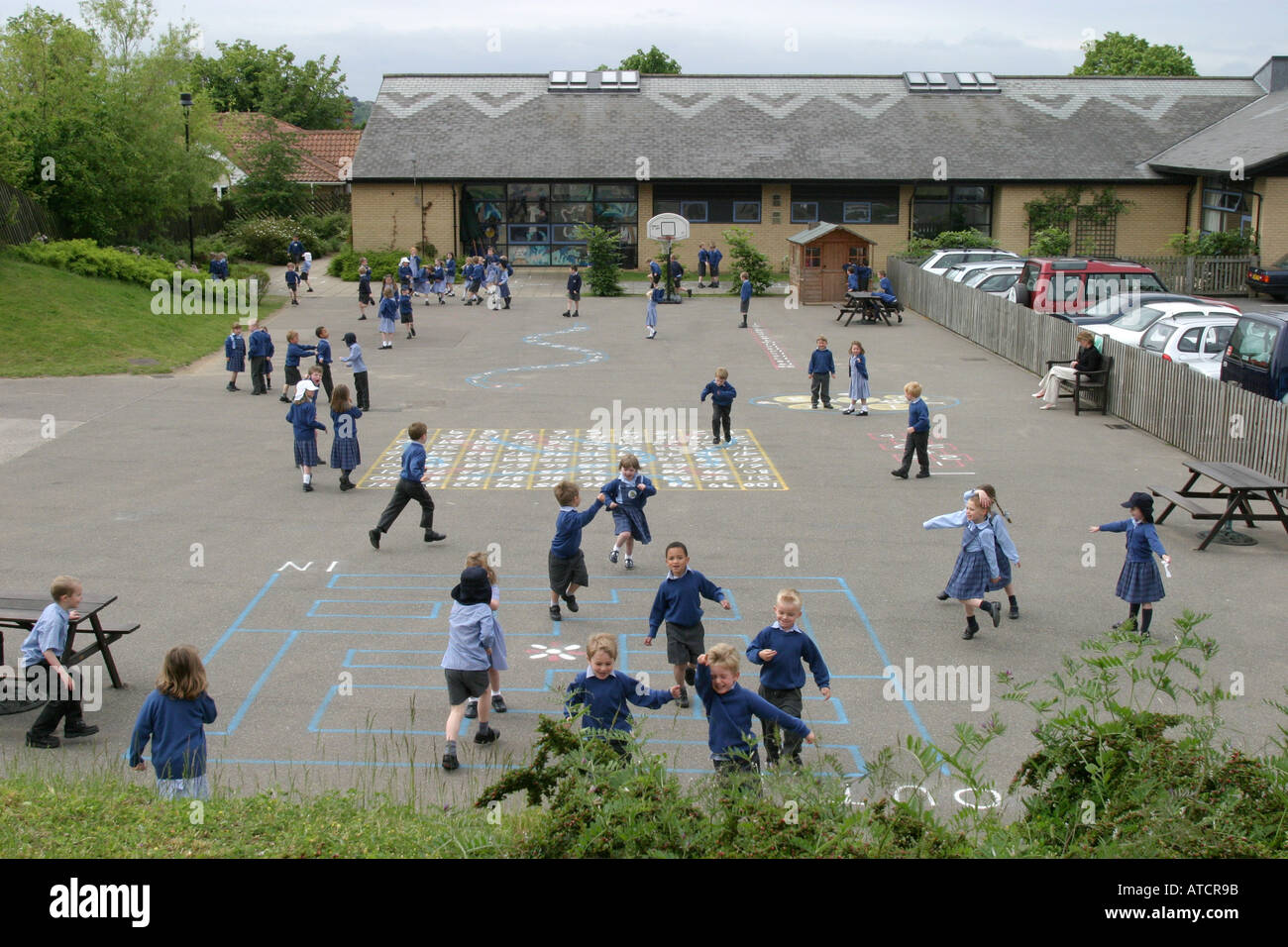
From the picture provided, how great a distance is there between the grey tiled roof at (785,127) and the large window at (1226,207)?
2497 millimetres

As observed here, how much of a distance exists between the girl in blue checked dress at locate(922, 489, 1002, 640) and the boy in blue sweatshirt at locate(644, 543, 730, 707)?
3.28 m

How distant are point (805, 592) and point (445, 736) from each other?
5.49 meters

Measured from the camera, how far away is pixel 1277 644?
13016mm

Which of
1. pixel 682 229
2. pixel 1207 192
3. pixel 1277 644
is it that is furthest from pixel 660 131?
pixel 1277 644

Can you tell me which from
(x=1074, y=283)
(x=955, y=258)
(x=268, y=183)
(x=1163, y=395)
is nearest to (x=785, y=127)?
(x=955, y=258)

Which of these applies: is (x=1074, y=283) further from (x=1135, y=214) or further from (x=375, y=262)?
(x=375, y=262)

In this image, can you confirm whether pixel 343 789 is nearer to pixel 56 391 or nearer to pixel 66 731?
pixel 66 731

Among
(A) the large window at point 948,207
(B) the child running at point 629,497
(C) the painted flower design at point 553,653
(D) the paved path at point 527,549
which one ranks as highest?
(A) the large window at point 948,207

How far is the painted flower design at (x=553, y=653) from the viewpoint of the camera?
503 inches

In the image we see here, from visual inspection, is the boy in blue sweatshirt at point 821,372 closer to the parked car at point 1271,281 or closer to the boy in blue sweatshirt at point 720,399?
the boy in blue sweatshirt at point 720,399

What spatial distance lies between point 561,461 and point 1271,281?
94.2ft

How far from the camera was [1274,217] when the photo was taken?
43.6m

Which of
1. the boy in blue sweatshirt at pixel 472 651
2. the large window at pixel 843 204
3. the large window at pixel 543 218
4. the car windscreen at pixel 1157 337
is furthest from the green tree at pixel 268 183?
the boy in blue sweatshirt at pixel 472 651

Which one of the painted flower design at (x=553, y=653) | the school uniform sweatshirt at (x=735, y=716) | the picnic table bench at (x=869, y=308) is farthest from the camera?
the picnic table bench at (x=869, y=308)
